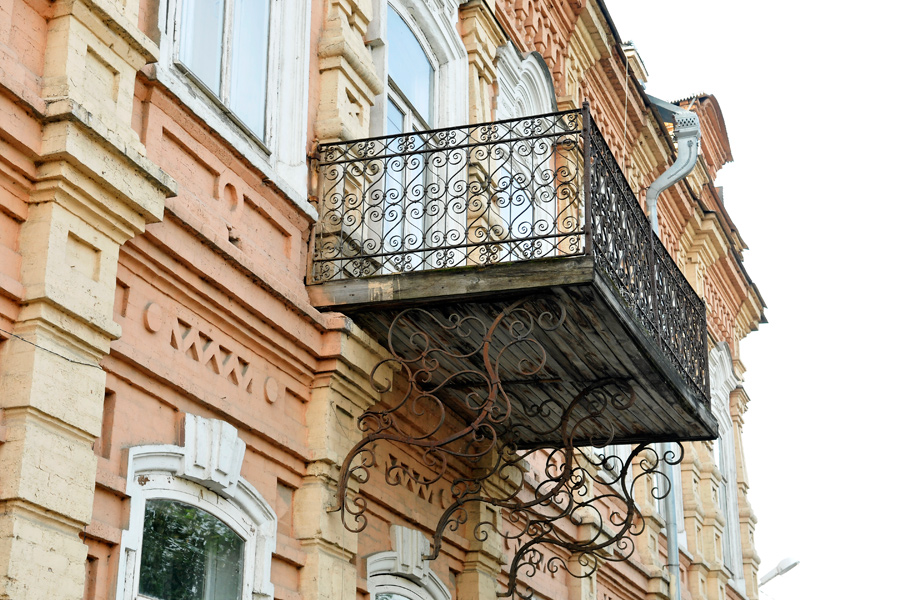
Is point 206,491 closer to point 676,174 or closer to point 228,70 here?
point 228,70

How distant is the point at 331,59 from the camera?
26.1 ft

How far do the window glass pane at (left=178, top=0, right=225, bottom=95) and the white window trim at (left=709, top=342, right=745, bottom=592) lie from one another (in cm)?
1200

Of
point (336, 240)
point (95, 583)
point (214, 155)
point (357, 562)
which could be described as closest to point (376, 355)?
point (336, 240)

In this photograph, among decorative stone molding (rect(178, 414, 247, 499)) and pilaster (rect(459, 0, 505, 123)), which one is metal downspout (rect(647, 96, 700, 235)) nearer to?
pilaster (rect(459, 0, 505, 123))

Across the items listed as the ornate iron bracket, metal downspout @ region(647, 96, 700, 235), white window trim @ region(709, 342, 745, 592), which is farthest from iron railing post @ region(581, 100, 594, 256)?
white window trim @ region(709, 342, 745, 592)

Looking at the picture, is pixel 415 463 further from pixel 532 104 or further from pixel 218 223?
pixel 532 104

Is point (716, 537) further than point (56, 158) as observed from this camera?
Yes

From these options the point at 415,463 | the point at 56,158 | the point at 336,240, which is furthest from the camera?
the point at 415,463

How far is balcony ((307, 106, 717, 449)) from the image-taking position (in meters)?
7.11

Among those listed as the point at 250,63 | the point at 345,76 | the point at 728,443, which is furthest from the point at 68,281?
the point at 728,443

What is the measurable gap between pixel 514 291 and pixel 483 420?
2.57ft

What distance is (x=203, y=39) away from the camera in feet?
22.7

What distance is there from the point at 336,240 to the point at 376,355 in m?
0.71

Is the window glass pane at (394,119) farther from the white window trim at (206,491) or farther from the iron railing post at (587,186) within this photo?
the white window trim at (206,491)
